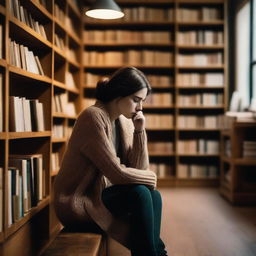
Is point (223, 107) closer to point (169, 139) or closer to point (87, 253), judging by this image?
point (169, 139)

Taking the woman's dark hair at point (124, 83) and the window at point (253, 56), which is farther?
the window at point (253, 56)

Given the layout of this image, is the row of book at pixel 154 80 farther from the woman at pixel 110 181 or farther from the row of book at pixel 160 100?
the woman at pixel 110 181

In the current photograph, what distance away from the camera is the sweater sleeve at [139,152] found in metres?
2.28

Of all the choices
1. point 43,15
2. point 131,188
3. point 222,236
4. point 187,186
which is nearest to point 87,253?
point 131,188

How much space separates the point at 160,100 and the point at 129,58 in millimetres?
743

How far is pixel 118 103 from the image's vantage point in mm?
2186

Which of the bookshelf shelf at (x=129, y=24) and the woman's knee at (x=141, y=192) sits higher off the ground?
the bookshelf shelf at (x=129, y=24)

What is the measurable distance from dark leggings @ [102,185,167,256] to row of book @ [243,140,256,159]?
2451 millimetres

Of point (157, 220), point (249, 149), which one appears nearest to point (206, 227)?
point (249, 149)

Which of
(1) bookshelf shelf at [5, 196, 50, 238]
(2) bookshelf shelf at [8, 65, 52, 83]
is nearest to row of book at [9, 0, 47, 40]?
(2) bookshelf shelf at [8, 65, 52, 83]

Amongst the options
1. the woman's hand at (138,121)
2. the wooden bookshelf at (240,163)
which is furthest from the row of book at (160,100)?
the woman's hand at (138,121)

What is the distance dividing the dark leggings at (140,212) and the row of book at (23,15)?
1327mm

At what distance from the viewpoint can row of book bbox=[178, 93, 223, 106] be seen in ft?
18.6

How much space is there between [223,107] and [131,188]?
3.93 m
